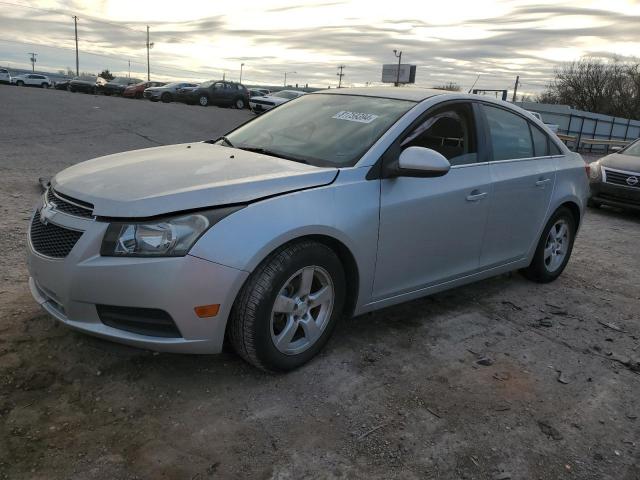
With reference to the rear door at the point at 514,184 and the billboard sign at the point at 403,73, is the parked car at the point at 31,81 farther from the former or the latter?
the rear door at the point at 514,184

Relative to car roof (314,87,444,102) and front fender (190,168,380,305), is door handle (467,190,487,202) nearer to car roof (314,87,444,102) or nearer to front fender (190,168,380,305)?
car roof (314,87,444,102)

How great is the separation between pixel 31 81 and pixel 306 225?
50.6 meters

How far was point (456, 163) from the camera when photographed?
3963 mm

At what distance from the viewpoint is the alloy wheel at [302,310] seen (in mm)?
3039

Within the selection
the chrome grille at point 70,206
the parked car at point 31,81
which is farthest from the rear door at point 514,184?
the parked car at point 31,81

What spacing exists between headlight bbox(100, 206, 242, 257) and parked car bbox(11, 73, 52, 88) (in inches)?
1923

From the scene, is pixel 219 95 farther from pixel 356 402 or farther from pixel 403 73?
pixel 356 402

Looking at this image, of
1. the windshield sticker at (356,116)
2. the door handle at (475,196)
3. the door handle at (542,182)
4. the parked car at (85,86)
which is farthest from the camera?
the parked car at (85,86)

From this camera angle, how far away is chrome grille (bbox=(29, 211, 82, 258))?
9.21 feet

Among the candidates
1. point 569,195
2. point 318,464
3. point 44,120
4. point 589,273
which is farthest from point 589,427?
point 44,120

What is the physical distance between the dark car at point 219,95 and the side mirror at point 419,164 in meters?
28.9

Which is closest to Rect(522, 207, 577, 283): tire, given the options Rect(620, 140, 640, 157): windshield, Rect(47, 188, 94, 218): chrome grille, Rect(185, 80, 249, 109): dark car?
Rect(47, 188, 94, 218): chrome grille

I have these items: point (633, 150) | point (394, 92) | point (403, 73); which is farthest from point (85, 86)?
point (394, 92)

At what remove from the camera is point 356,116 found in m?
3.84
